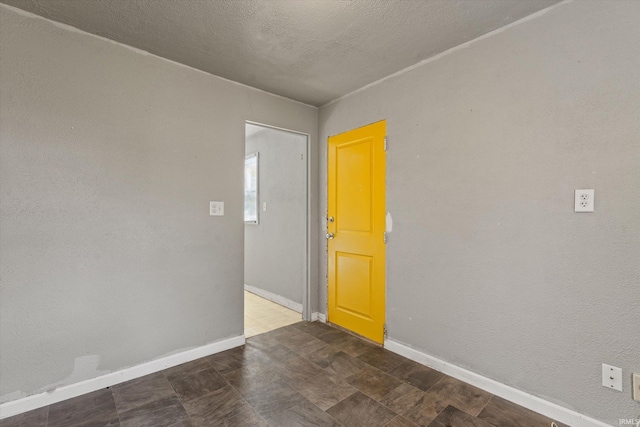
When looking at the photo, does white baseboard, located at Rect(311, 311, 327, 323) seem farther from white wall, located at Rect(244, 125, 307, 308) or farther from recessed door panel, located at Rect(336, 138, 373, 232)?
recessed door panel, located at Rect(336, 138, 373, 232)

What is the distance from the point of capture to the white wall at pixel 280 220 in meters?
3.50

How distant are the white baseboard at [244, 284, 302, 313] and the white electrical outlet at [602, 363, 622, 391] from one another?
2666 mm

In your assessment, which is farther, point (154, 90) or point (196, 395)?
point (154, 90)

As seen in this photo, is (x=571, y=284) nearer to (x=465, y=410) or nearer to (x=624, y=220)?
(x=624, y=220)

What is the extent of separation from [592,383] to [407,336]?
1149 mm

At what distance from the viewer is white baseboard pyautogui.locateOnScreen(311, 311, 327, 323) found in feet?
10.7

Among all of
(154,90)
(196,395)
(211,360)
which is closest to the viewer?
(196,395)

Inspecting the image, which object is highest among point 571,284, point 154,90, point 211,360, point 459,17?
point 459,17

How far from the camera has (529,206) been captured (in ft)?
6.00

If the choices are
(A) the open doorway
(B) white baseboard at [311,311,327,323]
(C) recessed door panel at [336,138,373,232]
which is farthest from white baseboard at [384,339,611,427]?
(A) the open doorway

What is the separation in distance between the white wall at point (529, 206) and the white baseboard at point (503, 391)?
0.04 metres

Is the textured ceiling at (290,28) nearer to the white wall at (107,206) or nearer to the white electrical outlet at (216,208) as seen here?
the white wall at (107,206)

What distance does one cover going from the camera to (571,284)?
1.67m

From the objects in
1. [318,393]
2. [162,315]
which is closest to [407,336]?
[318,393]
